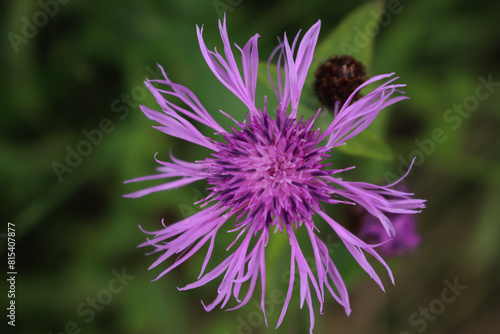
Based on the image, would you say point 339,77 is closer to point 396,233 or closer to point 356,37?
point 356,37

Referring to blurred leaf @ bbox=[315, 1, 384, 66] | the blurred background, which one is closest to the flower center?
blurred leaf @ bbox=[315, 1, 384, 66]

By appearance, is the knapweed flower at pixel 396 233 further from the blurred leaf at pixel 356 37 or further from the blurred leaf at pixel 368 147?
the blurred leaf at pixel 356 37

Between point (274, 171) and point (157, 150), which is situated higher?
point (157, 150)

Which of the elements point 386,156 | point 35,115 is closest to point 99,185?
point 35,115

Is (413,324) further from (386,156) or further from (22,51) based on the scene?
(22,51)

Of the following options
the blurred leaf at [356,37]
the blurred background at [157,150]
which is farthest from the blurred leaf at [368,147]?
the blurred background at [157,150]

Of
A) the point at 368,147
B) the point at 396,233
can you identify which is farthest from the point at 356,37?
the point at 396,233

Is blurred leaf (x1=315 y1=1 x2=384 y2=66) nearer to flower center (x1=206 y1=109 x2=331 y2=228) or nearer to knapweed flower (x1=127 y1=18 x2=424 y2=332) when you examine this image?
knapweed flower (x1=127 y1=18 x2=424 y2=332)
